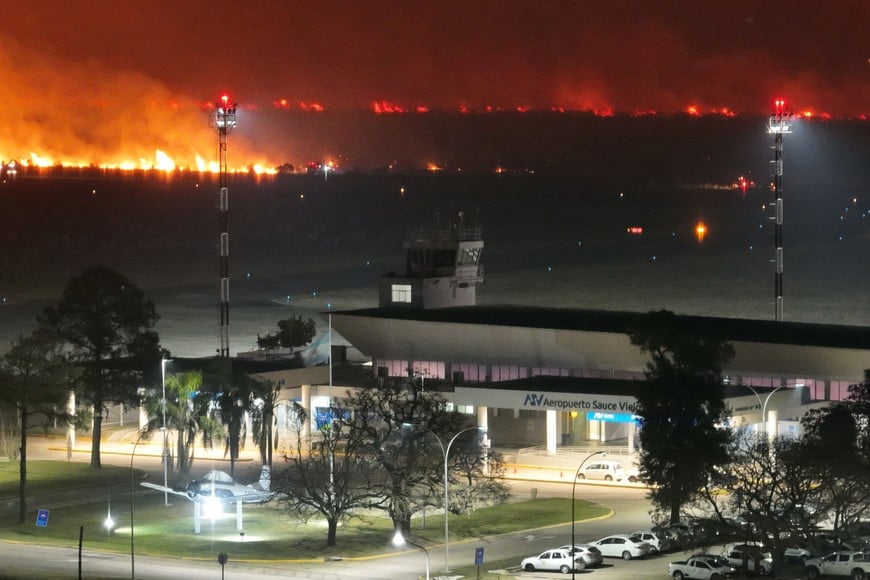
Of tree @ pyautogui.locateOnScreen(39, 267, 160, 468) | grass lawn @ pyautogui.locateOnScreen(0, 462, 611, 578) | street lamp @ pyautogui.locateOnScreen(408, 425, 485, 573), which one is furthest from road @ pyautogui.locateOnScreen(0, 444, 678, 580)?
tree @ pyautogui.locateOnScreen(39, 267, 160, 468)

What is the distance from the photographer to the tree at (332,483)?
156 ft

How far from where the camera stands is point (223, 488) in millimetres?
52688

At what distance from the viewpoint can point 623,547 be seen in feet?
145

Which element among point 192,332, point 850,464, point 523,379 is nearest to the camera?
point 850,464

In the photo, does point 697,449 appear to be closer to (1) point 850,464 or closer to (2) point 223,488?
(1) point 850,464

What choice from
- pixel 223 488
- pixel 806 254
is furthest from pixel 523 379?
pixel 806 254

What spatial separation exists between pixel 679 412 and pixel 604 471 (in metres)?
10.3

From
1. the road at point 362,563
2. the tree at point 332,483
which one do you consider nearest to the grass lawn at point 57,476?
the road at point 362,563

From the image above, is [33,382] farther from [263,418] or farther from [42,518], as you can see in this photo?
[42,518]

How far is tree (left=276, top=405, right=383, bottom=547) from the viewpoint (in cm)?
4750

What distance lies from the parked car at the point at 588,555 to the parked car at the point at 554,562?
0.09 meters

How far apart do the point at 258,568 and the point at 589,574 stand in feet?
28.9

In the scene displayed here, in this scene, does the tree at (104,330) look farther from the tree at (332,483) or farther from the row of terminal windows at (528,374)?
the tree at (332,483)

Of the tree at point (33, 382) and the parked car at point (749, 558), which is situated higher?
the tree at point (33, 382)
